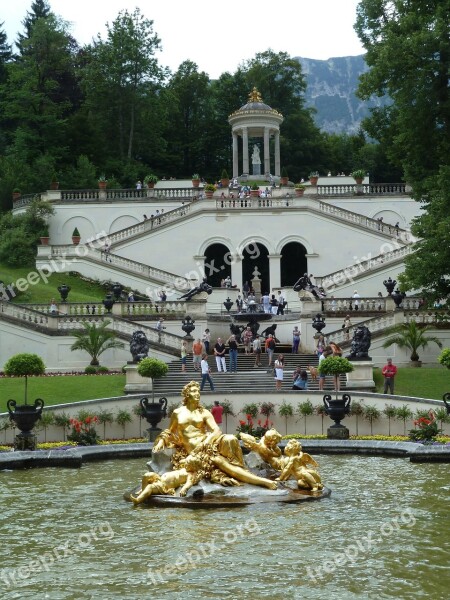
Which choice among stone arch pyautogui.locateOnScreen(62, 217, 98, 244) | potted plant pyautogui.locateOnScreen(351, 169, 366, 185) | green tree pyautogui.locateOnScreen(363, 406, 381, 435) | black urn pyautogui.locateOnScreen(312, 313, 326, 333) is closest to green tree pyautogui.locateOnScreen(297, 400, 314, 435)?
green tree pyautogui.locateOnScreen(363, 406, 381, 435)

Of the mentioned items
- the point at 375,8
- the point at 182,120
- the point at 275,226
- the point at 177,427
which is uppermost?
the point at 182,120

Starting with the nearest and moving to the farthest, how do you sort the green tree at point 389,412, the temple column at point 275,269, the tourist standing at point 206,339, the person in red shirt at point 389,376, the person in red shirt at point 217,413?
the person in red shirt at point 217,413
the green tree at point 389,412
the person in red shirt at point 389,376
the tourist standing at point 206,339
the temple column at point 275,269

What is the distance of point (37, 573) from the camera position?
1237 cm

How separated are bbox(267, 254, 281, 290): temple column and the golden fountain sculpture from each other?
34914 millimetres

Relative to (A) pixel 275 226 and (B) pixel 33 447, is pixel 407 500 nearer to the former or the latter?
(B) pixel 33 447

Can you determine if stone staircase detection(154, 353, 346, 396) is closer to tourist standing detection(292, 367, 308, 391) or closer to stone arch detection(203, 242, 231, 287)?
tourist standing detection(292, 367, 308, 391)

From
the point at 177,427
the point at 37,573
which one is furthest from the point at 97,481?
the point at 37,573

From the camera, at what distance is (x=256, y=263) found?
178ft

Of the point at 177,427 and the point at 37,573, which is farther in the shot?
the point at 177,427

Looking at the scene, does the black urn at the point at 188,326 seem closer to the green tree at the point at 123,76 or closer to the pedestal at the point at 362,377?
the pedestal at the point at 362,377

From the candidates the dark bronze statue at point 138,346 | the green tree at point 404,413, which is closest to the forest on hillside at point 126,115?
the dark bronze statue at point 138,346

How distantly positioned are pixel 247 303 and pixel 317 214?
33.9 feet

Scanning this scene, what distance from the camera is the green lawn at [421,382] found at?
30203 mm

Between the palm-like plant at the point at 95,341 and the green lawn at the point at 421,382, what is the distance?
9.24m
